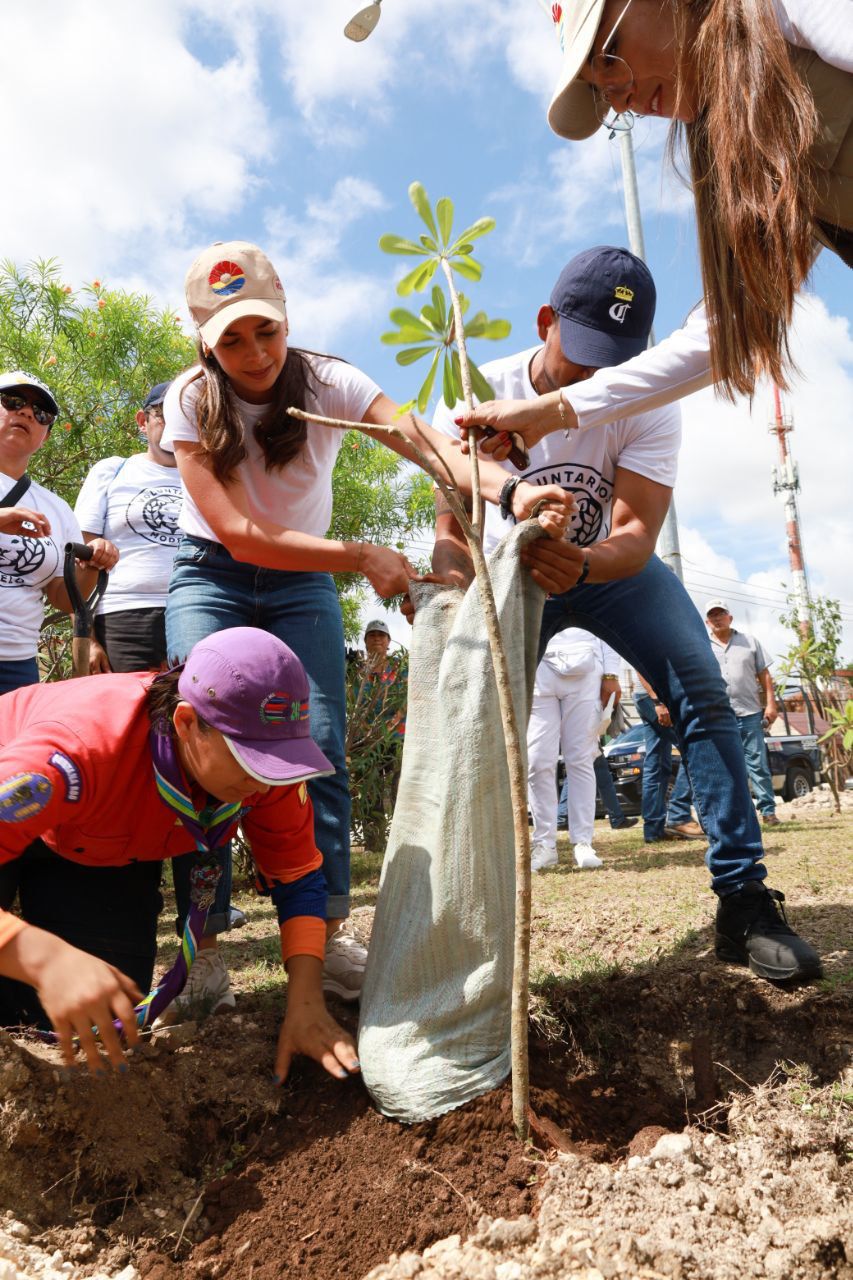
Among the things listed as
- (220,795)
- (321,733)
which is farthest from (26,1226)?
(321,733)

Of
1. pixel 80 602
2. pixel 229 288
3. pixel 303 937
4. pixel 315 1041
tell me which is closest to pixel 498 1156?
pixel 315 1041

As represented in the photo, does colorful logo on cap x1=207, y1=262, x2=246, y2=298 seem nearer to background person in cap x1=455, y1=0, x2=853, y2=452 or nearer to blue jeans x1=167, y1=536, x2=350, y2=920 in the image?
blue jeans x1=167, y1=536, x2=350, y2=920

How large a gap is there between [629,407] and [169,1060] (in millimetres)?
→ 1742

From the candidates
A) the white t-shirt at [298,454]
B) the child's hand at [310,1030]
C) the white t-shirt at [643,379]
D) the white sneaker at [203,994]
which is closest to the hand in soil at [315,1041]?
the child's hand at [310,1030]

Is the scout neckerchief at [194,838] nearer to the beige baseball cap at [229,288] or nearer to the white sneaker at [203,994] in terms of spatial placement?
the white sneaker at [203,994]

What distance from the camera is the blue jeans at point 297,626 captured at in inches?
98.3

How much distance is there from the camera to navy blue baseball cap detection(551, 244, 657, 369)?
2574mm

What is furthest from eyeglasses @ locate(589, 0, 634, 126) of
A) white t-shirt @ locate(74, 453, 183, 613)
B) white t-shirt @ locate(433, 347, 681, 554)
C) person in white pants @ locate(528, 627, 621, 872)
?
person in white pants @ locate(528, 627, 621, 872)

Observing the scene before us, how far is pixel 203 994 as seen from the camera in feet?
7.93

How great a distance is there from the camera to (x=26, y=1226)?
169 cm

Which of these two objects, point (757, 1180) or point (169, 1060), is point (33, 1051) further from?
point (757, 1180)

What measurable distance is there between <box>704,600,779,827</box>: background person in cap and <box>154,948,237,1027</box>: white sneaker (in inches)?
240

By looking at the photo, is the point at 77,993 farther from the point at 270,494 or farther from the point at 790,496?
the point at 790,496

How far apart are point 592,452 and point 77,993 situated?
6.49 feet
